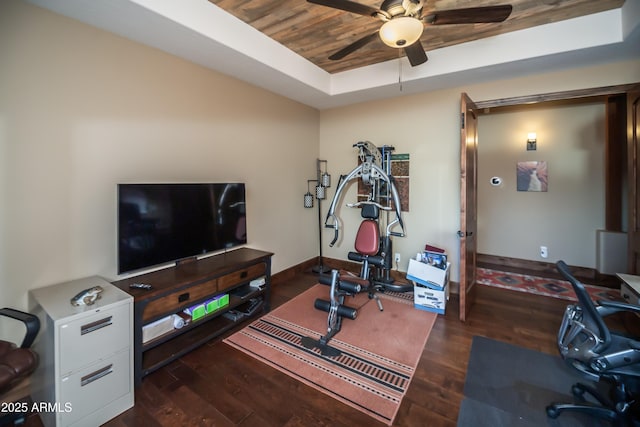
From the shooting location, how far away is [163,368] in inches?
86.3

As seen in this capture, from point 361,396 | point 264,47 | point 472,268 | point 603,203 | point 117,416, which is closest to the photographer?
point 117,416

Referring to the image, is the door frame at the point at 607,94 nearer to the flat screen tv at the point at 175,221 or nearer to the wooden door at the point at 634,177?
the wooden door at the point at 634,177

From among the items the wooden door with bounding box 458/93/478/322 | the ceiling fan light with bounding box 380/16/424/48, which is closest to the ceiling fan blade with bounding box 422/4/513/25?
the ceiling fan light with bounding box 380/16/424/48

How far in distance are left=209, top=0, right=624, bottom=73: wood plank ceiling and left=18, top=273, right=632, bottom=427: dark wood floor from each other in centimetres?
256

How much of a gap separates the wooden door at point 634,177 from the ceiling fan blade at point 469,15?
77.2 inches

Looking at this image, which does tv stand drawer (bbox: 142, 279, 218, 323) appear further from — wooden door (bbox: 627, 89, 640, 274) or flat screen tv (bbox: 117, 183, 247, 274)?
wooden door (bbox: 627, 89, 640, 274)

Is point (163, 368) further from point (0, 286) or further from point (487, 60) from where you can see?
point (487, 60)

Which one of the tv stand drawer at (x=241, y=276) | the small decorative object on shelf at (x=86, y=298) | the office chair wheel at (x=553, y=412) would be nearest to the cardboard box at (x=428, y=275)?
the office chair wheel at (x=553, y=412)

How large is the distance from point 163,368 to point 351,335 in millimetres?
1555

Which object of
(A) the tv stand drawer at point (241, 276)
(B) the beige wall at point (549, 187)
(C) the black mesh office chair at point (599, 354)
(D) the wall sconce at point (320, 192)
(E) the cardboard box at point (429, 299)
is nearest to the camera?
(C) the black mesh office chair at point (599, 354)

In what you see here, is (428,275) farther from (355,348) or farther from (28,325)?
(28,325)

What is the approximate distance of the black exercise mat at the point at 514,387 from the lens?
1.73 meters

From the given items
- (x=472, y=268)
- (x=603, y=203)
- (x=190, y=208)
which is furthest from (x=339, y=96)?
(x=603, y=203)

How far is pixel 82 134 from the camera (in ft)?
6.87
